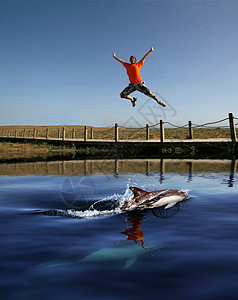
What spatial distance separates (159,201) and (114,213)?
3.07ft

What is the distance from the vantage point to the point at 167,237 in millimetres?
3693

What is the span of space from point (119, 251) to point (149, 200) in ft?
7.88

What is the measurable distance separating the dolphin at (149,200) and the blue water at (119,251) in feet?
0.78

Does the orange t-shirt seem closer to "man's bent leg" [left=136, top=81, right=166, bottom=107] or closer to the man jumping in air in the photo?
the man jumping in air

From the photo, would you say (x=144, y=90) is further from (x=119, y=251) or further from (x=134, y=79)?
(x=119, y=251)

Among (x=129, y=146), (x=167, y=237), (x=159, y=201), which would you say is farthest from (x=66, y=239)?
(x=129, y=146)

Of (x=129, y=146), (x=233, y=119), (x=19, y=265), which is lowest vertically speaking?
(x=19, y=265)

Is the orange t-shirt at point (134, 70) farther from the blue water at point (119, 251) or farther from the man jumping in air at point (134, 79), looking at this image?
the blue water at point (119, 251)

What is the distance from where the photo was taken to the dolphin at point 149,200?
5406 mm

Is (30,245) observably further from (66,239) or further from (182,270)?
(182,270)

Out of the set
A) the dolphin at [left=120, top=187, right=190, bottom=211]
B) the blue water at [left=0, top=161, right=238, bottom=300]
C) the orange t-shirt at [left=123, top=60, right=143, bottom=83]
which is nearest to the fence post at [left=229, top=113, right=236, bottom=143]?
the orange t-shirt at [left=123, top=60, right=143, bottom=83]

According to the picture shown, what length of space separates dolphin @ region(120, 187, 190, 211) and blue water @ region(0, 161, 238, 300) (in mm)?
238

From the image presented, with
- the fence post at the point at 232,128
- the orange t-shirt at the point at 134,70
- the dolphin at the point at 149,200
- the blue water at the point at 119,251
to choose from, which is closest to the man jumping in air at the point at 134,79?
the orange t-shirt at the point at 134,70

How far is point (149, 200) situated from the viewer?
216 inches
